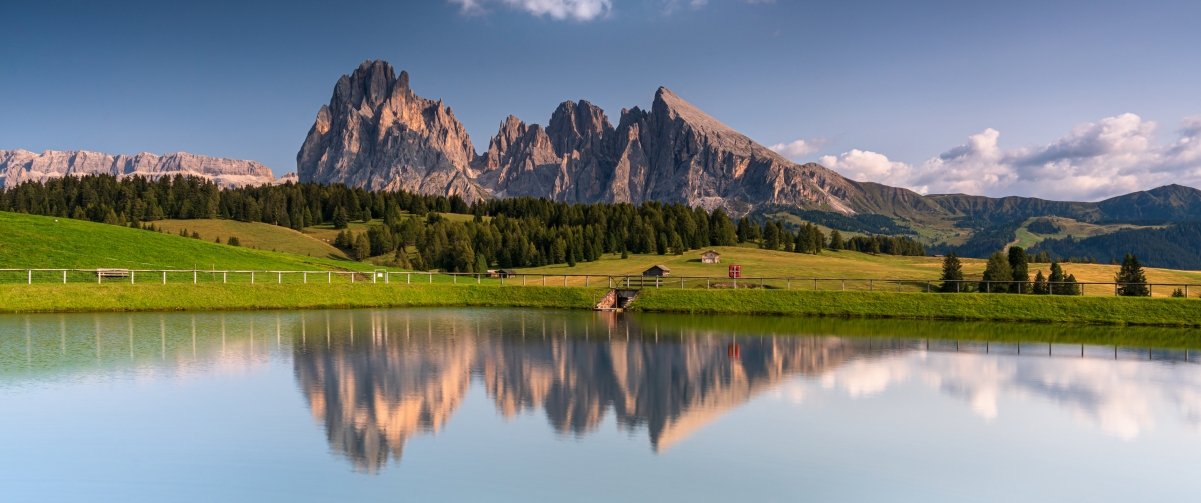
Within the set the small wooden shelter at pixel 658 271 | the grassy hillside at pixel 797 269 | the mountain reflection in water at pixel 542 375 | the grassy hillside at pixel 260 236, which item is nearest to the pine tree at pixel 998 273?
the grassy hillside at pixel 797 269

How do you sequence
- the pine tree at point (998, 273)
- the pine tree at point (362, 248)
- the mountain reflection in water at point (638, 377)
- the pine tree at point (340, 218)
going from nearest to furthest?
the mountain reflection in water at point (638, 377)
the pine tree at point (998, 273)
the pine tree at point (362, 248)
the pine tree at point (340, 218)

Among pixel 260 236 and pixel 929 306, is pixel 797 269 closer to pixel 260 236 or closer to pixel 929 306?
pixel 929 306

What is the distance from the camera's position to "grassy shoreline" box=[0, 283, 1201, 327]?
45031 mm

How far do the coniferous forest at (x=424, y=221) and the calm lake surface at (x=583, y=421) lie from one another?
328 ft

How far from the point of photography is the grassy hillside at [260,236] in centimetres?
13275

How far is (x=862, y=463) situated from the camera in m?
14.2

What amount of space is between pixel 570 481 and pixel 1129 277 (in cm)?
9431

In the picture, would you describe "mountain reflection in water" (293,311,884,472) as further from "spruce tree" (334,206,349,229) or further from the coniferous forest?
"spruce tree" (334,206,349,229)

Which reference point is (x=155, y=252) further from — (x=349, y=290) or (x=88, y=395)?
(x=88, y=395)

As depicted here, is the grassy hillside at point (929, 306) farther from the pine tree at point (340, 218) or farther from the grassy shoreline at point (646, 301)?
the pine tree at point (340, 218)

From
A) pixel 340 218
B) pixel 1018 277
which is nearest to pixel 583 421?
pixel 1018 277

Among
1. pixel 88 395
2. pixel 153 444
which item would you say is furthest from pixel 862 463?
pixel 88 395

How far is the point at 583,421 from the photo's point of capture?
17234 millimetres

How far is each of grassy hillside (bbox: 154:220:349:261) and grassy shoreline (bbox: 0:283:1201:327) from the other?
8164cm
